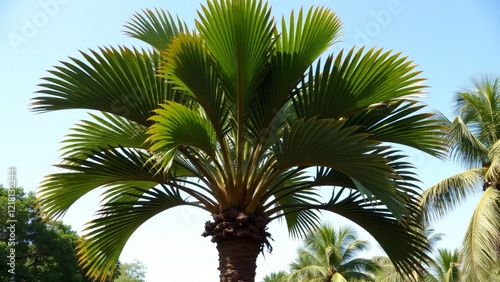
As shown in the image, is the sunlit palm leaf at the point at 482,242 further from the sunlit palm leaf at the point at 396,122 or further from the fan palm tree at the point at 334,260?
the fan palm tree at the point at 334,260

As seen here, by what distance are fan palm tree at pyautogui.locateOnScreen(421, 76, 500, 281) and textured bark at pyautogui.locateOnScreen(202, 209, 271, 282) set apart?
7.18m

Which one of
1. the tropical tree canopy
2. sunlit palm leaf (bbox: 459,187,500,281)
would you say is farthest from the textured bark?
the tropical tree canopy

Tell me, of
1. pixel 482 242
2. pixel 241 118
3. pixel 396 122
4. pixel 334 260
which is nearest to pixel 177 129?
pixel 241 118

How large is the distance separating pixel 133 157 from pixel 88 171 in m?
0.46

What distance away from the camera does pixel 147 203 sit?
226 inches

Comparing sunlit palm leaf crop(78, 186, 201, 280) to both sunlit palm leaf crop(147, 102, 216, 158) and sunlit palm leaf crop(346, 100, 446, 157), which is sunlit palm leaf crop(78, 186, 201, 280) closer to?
sunlit palm leaf crop(147, 102, 216, 158)

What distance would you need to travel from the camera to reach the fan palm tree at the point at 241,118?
5.12 metres

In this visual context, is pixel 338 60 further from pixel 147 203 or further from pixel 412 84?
pixel 147 203

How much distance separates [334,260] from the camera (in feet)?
88.0

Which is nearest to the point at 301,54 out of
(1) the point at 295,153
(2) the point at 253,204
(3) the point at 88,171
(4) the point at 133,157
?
(1) the point at 295,153

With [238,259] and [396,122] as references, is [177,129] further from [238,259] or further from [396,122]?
[396,122]

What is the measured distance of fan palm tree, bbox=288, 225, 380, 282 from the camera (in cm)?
2628

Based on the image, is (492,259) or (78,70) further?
(492,259)

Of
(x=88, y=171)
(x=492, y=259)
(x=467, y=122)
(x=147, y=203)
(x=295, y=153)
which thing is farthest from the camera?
(x=467, y=122)
